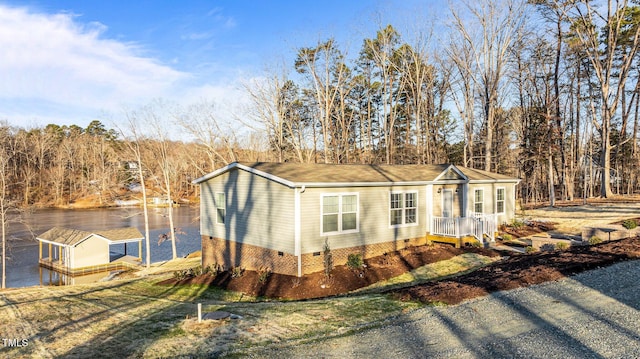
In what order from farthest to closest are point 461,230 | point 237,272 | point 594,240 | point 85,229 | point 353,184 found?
point 85,229, point 461,230, point 594,240, point 237,272, point 353,184

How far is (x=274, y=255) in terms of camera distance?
14312mm

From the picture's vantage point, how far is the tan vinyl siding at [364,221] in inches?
543

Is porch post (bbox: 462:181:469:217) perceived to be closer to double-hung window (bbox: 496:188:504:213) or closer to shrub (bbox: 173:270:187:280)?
double-hung window (bbox: 496:188:504:213)

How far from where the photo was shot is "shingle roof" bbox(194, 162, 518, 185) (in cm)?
1438

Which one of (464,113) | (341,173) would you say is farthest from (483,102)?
(341,173)

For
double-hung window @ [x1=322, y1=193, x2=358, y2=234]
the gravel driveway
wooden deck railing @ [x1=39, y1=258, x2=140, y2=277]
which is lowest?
wooden deck railing @ [x1=39, y1=258, x2=140, y2=277]

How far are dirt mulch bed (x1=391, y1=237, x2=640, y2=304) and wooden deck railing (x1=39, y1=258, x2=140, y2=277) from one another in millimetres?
19866

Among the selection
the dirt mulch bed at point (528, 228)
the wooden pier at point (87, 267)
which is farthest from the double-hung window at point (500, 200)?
the wooden pier at point (87, 267)

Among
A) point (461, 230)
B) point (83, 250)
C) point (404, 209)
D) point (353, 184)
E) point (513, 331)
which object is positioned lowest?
point (83, 250)

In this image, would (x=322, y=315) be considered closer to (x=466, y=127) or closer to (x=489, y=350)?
(x=489, y=350)

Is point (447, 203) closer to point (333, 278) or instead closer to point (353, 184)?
point (353, 184)

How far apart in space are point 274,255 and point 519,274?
7472mm

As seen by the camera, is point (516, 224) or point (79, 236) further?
point (79, 236)

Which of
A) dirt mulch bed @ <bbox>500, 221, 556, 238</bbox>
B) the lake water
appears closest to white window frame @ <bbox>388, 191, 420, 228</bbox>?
dirt mulch bed @ <bbox>500, 221, 556, 238</bbox>
